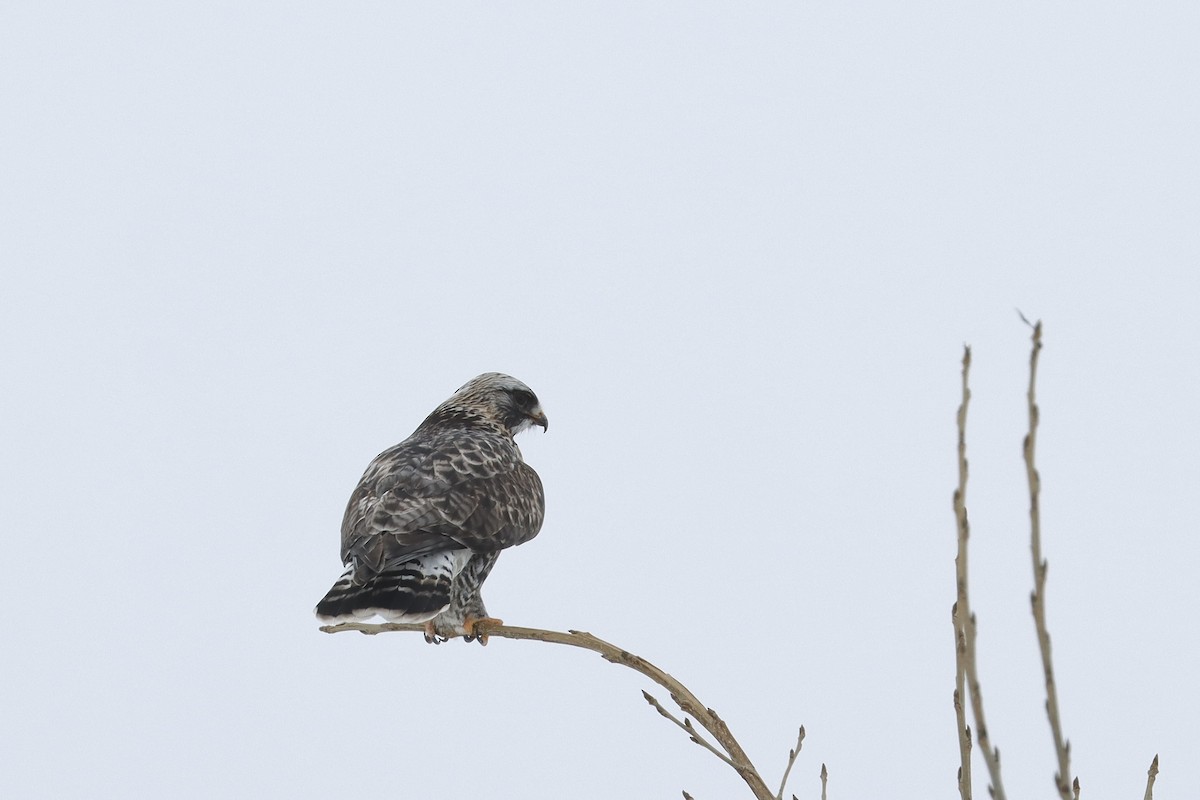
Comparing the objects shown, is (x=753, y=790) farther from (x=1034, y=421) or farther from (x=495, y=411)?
(x=495, y=411)

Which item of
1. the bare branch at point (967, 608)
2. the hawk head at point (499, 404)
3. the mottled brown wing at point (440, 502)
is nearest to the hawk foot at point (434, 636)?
the mottled brown wing at point (440, 502)

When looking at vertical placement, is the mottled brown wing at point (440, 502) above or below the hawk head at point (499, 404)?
below

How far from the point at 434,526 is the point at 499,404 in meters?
1.90

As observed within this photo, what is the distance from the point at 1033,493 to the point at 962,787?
2.55 feet

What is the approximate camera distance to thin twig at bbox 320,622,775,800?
2.68 metres

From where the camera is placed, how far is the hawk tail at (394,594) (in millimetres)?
4004

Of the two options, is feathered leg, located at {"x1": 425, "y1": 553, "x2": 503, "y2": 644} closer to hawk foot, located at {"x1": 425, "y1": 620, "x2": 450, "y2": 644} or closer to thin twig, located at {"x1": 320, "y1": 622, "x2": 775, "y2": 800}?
hawk foot, located at {"x1": 425, "y1": 620, "x2": 450, "y2": 644}

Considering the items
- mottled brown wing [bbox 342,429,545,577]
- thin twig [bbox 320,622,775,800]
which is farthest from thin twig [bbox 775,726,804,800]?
mottled brown wing [bbox 342,429,545,577]

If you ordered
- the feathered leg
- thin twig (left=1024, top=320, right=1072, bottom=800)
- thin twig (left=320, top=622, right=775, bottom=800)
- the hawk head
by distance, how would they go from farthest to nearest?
1. the hawk head
2. the feathered leg
3. thin twig (left=320, top=622, right=775, bottom=800)
4. thin twig (left=1024, top=320, right=1072, bottom=800)

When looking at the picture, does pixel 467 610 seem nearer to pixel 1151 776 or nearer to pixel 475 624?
pixel 475 624

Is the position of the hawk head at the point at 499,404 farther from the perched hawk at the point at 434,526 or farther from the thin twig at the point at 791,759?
the thin twig at the point at 791,759

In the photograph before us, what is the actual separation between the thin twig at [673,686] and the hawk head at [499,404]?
9.47 ft

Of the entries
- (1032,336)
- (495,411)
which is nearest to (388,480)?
(495,411)

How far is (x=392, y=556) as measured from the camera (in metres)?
4.29
